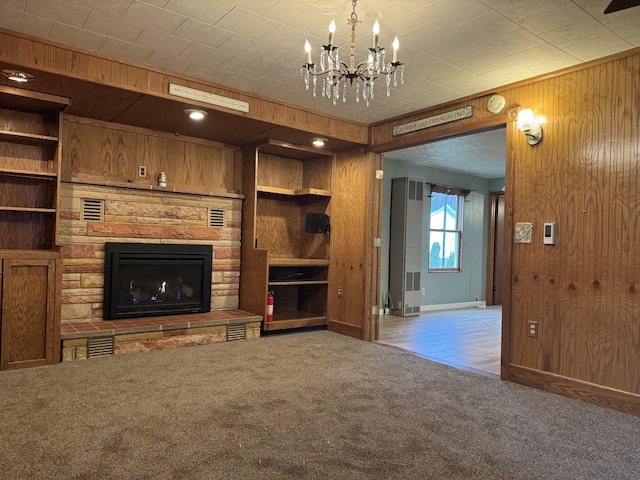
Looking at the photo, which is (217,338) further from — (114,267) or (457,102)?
(457,102)

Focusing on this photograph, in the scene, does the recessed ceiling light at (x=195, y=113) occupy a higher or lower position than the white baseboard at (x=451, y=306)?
higher

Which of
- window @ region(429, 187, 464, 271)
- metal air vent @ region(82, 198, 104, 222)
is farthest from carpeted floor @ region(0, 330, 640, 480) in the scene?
window @ region(429, 187, 464, 271)

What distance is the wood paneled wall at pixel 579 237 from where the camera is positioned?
326cm

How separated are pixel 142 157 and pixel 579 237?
4320 mm

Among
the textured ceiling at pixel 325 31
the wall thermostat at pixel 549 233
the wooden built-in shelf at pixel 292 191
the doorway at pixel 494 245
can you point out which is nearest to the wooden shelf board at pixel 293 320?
the wooden built-in shelf at pixel 292 191

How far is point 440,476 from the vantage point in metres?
2.22

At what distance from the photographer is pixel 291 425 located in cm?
278

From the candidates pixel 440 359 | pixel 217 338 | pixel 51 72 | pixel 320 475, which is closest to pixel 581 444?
pixel 320 475

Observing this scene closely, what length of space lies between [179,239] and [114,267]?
0.79 meters

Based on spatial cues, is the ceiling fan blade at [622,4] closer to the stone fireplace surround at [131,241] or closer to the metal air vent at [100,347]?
the stone fireplace surround at [131,241]

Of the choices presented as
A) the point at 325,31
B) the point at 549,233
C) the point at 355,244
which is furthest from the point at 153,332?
the point at 549,233

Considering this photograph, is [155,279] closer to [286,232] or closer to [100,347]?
[100,347]

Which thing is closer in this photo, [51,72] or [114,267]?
[51,72]

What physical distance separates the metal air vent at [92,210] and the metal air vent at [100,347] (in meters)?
1.28
